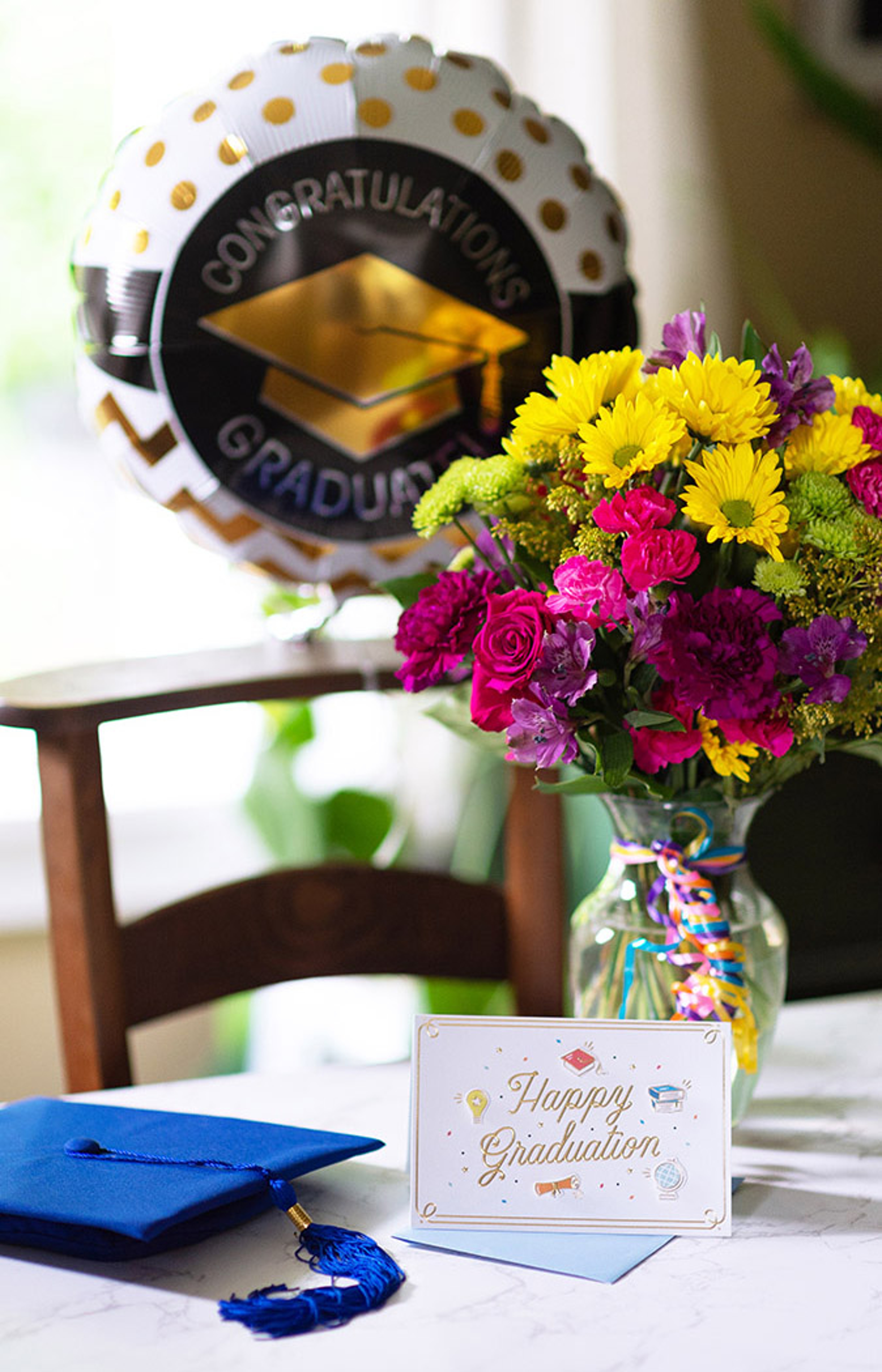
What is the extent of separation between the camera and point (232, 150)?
3.39 feet

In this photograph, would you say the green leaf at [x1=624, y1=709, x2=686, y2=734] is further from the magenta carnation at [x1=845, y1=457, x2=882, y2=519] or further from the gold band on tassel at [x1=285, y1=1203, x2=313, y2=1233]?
the gold band on tassel at [x1=285, y1=1203, x2=313, y2=1233]

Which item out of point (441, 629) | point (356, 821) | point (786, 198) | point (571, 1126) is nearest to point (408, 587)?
point (441, 629)

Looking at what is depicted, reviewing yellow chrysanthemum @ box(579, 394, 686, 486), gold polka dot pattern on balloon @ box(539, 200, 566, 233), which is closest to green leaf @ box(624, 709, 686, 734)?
yellow chrysanthemum @ box(579, 394, 686, 486)

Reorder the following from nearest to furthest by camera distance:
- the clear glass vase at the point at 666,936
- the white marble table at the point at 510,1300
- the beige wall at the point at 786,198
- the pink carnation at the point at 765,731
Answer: the white marble table at the point at 510,1300, the pink carnation at the point at 765,731, the clear glass vase at the point at 666,936, the beige wall at the point at 786,198

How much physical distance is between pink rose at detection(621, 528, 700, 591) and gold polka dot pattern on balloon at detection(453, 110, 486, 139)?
48 cm

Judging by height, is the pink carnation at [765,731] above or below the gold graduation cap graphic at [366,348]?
below

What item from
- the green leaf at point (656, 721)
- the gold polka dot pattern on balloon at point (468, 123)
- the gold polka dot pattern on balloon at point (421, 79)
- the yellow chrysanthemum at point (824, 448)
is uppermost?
the gold polka dot pattern on balloon at point (421, 79)

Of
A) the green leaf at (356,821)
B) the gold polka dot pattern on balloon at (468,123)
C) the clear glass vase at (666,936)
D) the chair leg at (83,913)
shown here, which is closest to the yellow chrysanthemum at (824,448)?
the clear glass vase at (666,936)

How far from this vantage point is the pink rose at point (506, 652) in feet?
2.44

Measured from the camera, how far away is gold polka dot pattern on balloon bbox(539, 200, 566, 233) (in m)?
1.09

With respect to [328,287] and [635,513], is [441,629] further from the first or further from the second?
[328,287]

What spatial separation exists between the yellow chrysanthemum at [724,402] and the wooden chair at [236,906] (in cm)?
43

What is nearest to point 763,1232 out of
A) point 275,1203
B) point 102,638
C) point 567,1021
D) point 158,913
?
point 567,1021

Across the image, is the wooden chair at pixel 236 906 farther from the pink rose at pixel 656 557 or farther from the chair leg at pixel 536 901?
the pink rose at pixel 656 557
